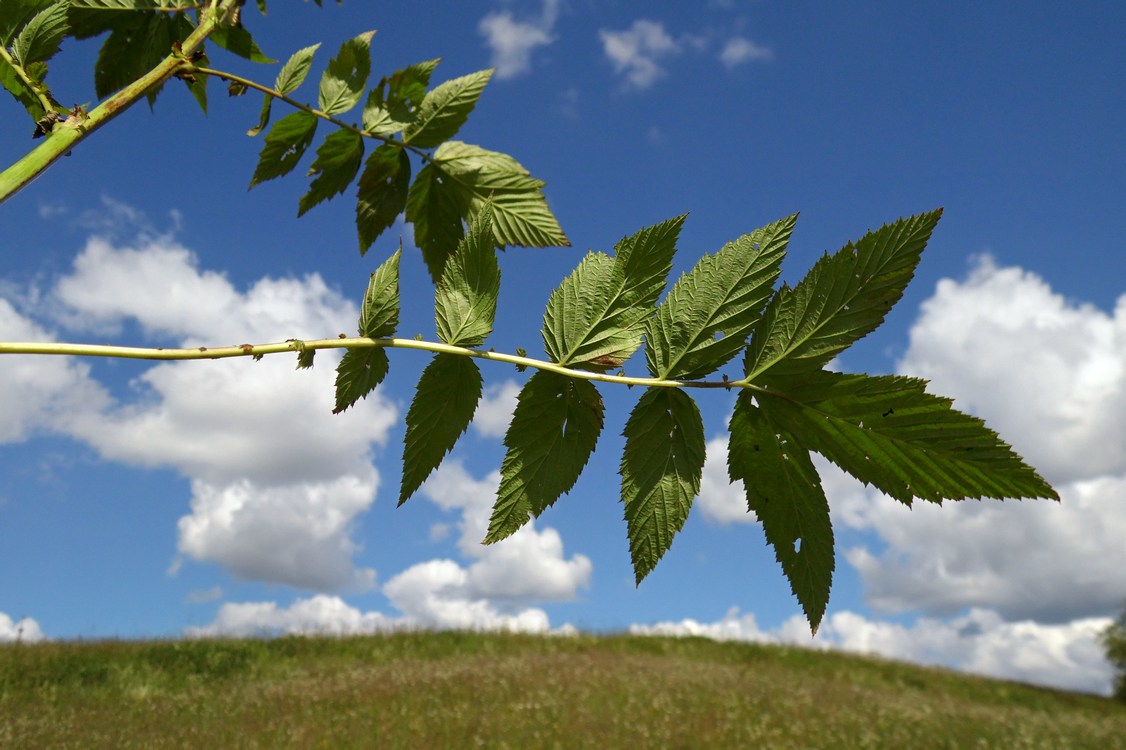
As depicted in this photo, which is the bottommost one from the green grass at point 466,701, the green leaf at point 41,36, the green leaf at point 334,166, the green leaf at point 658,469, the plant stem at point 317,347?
the green grass at point 466,701

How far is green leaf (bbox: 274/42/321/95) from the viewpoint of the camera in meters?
1.17

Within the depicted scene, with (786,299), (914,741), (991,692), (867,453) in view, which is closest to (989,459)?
(867,453)

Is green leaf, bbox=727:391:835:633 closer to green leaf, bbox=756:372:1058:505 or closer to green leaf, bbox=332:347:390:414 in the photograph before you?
green leaf, bbox=756:372:1058:505

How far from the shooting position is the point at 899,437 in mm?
632

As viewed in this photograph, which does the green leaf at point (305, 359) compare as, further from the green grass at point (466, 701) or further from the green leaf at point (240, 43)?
the green grass at point (466, 701)

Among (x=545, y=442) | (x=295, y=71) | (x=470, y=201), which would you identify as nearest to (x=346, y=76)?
(x=295, y=71)

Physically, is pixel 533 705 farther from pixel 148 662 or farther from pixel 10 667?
pixel 10 667

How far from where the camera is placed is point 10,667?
38.9 ft

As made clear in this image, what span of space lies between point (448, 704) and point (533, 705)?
1226 millimetres

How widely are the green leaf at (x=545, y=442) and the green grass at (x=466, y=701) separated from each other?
29.2 ft

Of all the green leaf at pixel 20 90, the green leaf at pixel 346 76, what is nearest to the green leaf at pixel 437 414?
the green leaf at pixel 20 90

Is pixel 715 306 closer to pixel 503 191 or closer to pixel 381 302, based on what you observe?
pixel 381 302

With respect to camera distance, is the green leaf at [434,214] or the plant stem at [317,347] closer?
the plant stem at [317,347]

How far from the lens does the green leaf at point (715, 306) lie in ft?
2.11
